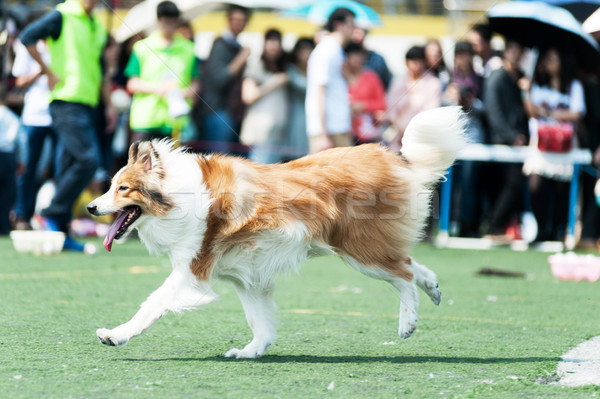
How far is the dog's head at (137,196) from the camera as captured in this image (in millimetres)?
4848

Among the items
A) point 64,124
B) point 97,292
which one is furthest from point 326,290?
point 64,124

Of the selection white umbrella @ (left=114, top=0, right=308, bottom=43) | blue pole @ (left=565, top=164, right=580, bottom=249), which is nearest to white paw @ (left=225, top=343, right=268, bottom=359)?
blue pole @ (left=565, top=164, right=580, bottom=249)

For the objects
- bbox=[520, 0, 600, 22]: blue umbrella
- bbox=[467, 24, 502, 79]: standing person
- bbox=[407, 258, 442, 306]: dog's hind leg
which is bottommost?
bbox=[407, 258, 442, 306]: dog's hind leg

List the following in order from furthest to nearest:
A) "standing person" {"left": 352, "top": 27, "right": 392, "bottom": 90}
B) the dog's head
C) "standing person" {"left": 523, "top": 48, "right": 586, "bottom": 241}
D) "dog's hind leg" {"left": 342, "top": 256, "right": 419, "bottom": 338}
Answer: "standing person" {"left": 352, "top": 27, "right": 392, "bottom": 90}, "standing person" {"left": 523, "top": 48, "right": 586, "bottom": 241}, "dog's hind leg" {"left": 342, "top": 256, "right": 419, "bottom": 338}, the dog's head

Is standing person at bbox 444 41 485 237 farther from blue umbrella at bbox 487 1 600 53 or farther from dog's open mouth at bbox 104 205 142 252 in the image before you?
dog's open mouth at bbox 104 205 142 252

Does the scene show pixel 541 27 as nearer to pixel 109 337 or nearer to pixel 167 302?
pixel 167 302

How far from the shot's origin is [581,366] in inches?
175

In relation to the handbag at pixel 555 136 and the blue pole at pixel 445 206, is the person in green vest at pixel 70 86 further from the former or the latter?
the handbag at pixel 555 136

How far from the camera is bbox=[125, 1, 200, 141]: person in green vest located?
35.0ft

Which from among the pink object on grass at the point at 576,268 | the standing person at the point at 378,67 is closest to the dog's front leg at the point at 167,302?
the pink object on grass at the point at 576,268

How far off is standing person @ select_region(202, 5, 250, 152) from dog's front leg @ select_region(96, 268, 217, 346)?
295 inches

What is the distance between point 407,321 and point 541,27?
852cm

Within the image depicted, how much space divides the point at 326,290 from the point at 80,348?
125 inches

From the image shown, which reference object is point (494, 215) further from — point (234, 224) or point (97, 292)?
point (234, 224)
